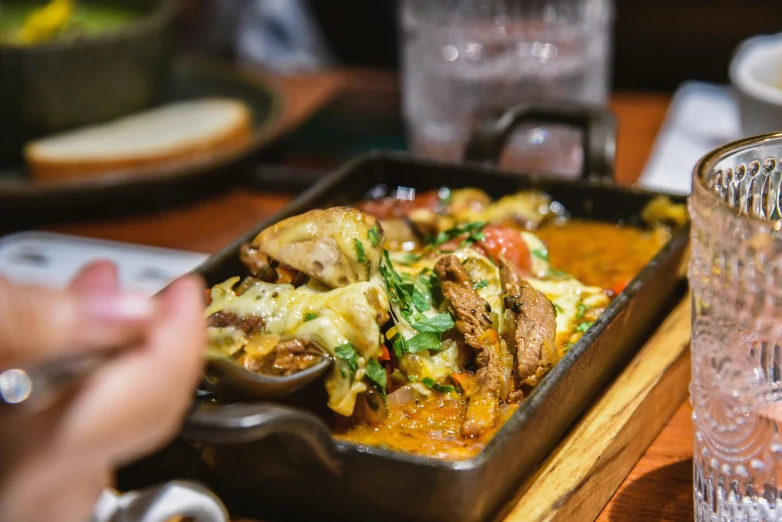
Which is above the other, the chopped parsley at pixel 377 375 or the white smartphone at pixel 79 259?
the chopped parsley at pixel 377 375

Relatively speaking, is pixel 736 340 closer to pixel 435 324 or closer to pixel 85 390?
pixel 435 324

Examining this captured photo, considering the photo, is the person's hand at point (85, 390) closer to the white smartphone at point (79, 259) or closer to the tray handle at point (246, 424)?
the tray handle at point (246, 424)

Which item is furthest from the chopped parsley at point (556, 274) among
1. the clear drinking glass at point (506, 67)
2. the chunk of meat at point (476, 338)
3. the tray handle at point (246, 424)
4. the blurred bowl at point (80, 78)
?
the blurred bowl at point (80, 78)

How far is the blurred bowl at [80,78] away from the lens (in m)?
2.40

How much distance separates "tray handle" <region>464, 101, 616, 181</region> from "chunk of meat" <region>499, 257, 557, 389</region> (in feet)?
1.88

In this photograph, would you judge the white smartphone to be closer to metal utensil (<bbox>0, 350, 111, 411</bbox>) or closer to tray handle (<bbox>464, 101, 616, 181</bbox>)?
tray handle (<bbox>464, 101, 616, 181</bbox>)

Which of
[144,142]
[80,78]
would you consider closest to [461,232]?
[144,142]

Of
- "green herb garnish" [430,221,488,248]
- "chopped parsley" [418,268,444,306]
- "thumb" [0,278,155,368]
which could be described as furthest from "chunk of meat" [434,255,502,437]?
"thumb" [0,278,155,368]

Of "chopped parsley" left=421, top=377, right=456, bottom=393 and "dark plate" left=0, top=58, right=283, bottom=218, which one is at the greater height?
"chopped parsley" left=421, top=377, right=456, bottom=393

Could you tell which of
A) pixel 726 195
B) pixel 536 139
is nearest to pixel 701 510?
pixel 726 195

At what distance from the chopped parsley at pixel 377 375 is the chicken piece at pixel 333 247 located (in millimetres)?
122

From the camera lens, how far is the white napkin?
7.81 ft

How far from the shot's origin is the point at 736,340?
1012mm

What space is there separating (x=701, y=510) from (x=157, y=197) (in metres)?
1.65
